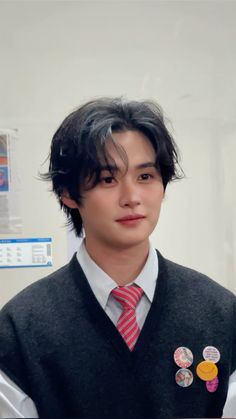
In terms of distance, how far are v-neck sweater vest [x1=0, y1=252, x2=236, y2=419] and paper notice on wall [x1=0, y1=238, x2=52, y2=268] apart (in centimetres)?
16

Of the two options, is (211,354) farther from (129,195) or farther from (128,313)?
(129,195)

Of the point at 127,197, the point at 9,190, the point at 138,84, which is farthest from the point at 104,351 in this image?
the point at 138,84

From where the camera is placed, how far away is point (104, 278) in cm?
60

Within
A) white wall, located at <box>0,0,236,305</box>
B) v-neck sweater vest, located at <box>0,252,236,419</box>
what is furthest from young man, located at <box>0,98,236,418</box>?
white wall, located at <box>0,0,236,305</box>

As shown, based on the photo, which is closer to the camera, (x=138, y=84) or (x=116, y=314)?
(x=116, y=314)

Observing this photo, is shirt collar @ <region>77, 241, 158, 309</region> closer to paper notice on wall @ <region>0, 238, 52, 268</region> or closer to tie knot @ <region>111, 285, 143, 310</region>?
tie knot @ <region>111, 285, 143, 310</region>

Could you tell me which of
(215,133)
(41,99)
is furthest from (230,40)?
(41,99)

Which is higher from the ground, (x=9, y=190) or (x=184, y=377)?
(x=9, y=190)

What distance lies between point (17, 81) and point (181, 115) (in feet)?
0.95

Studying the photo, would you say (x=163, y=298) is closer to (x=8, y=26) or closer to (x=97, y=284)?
(x=97, y=284)

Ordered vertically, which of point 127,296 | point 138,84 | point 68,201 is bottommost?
point 127,296

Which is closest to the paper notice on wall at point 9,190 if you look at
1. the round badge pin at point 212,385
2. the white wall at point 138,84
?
the white wall at point 138,84

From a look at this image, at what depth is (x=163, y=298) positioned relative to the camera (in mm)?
604

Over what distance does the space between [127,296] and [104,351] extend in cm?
8
